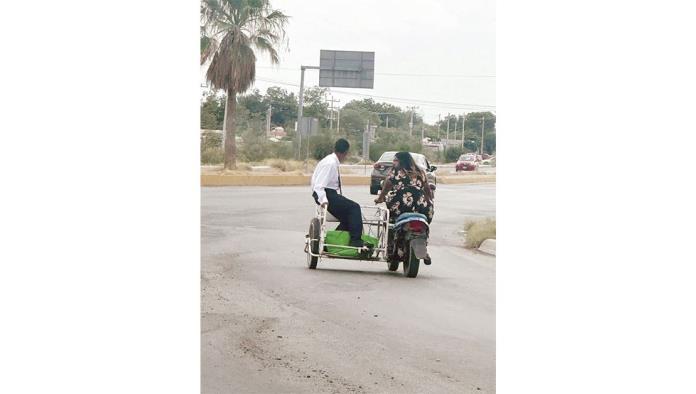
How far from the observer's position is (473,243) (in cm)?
724

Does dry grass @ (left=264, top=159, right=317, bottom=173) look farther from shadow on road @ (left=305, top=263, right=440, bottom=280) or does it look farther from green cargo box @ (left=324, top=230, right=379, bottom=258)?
shadow on road @ (left=305, top=263, right=440, bottom=280)

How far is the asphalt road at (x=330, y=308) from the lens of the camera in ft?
21.6

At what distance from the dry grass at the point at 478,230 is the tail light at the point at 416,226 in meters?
0.29

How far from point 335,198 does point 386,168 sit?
1.29ft

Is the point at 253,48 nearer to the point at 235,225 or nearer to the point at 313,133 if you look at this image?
the point at 313,133

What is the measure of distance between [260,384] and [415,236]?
4.92 feet

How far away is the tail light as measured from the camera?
7.25m

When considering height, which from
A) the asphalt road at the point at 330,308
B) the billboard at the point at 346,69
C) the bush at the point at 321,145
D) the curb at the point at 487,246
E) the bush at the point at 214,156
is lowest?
the asphalt road at the point at 330,308

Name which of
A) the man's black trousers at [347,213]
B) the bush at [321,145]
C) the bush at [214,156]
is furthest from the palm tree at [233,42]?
the man's black trousers at [347,213]

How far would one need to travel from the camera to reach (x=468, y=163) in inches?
278

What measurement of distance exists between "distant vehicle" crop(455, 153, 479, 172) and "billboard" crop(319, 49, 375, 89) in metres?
0.79

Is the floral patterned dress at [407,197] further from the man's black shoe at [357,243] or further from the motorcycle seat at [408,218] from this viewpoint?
the man's black shoe at [357,243]
